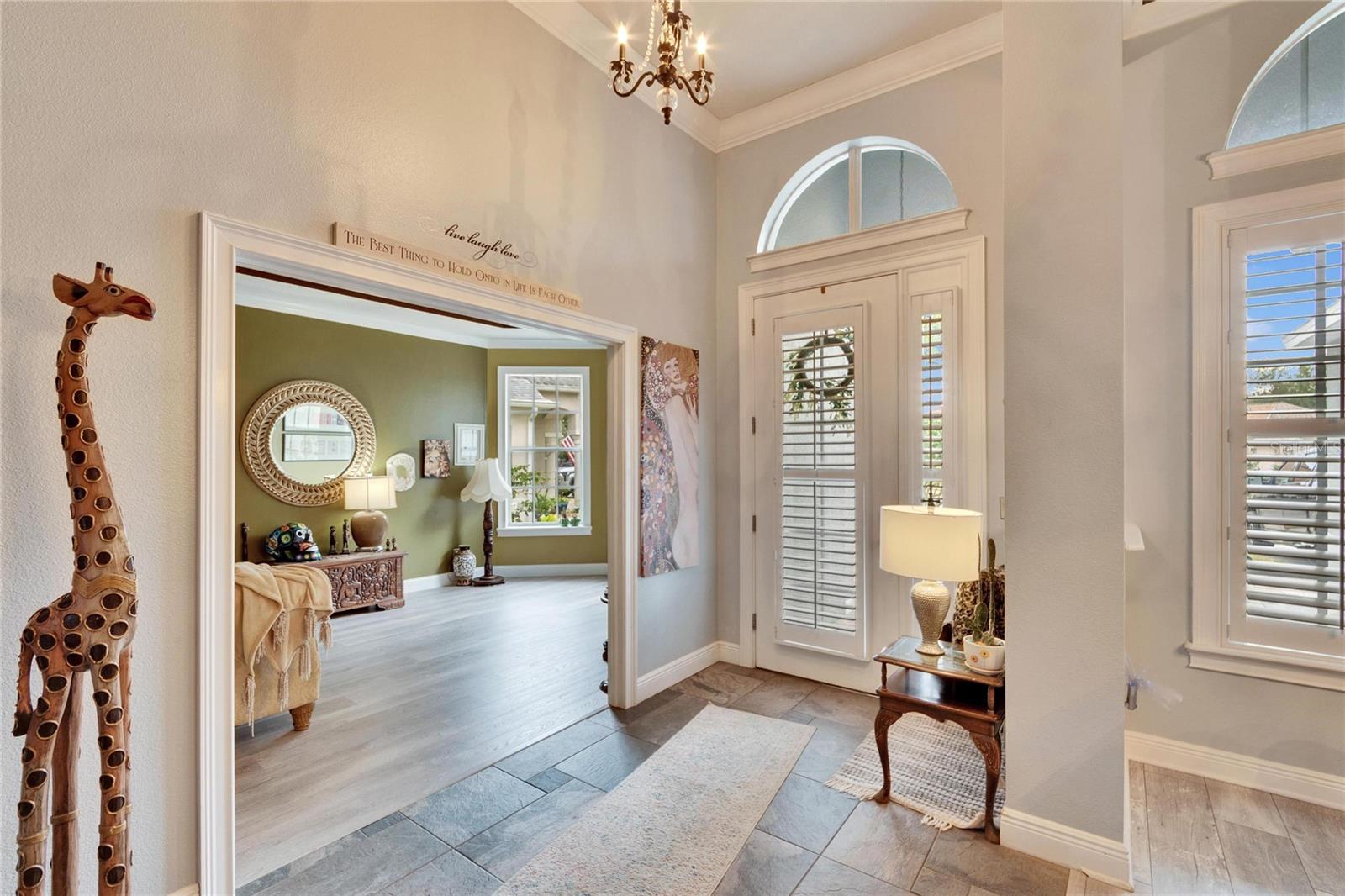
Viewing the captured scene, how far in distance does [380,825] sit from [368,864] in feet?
0.74

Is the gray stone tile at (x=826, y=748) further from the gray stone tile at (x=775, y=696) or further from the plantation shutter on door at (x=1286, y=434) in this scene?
the plantation shutter on door at (x=1286, y=434)

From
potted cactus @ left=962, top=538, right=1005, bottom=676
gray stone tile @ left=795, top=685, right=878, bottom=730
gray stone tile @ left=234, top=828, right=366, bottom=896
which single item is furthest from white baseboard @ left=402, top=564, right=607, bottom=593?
potted cactus @ left=962, top=538, right=1005, bottom=676

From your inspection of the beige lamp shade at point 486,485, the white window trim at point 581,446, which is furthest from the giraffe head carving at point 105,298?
the white window trim at point 581,446

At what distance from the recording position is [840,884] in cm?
190

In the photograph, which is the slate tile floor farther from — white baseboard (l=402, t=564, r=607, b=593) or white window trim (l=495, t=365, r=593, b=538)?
white window trim (l=495, t=365, r=593, b=538)

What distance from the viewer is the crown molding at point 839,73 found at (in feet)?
8.57

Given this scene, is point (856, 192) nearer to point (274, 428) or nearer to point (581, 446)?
point (581, 446)

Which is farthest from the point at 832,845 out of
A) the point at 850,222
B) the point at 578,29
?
the point at 578,29

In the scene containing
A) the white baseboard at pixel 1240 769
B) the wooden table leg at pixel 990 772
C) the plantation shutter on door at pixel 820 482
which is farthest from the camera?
the plantation shutter on door at pixel 820 482

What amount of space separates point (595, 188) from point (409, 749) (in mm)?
2966

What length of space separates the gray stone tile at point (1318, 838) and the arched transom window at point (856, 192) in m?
2.99

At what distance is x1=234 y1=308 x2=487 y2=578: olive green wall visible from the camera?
5.27 m

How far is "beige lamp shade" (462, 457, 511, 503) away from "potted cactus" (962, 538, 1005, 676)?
5324 millimetres

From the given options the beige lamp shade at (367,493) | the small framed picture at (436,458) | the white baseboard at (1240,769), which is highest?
the small framed picture at (436,458)
